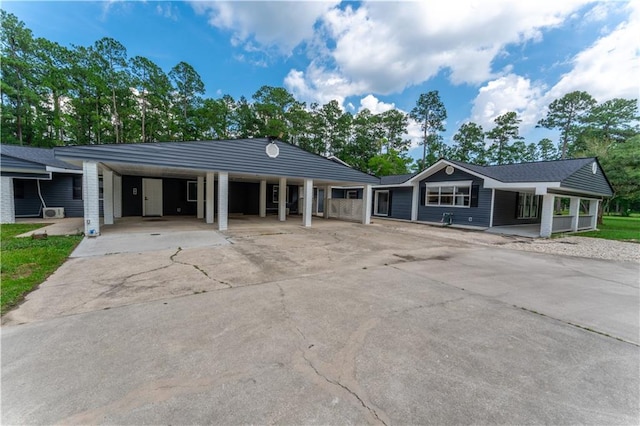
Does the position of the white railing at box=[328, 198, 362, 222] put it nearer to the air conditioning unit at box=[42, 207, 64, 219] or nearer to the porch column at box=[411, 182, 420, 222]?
the porch column at box=[411, 182, 420, 222]

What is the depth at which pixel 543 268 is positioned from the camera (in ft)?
19.8

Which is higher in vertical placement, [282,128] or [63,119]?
[282,128]

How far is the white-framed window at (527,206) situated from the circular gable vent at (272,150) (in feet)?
49.7

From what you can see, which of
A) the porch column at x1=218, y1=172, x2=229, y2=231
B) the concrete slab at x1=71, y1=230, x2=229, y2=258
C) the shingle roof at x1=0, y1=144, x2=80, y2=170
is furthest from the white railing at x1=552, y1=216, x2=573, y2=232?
the shingle roof at x1=0, y1=144, x2=80, y2=170

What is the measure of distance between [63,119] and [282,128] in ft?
68.6

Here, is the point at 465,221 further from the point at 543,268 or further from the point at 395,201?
the point at 543,268

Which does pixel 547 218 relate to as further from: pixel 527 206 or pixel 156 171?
pixel 156 171

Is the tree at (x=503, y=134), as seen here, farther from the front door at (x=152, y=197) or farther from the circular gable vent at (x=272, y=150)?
the front door at (x=152, y=197)

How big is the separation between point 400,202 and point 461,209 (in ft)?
14.8

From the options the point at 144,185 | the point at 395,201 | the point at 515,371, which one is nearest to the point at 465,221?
the point at 395,201

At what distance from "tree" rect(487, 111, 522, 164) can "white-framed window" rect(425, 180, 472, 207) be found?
30452 millimetres

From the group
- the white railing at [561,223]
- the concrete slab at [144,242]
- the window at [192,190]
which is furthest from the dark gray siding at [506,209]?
the window at [192,190]

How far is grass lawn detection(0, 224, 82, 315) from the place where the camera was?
3.71m

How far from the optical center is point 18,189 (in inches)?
488
